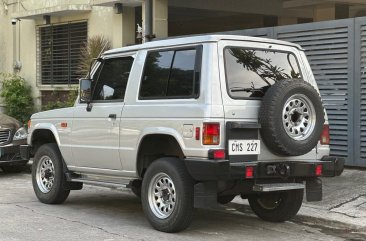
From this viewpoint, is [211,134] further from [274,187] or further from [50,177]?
[50,177]

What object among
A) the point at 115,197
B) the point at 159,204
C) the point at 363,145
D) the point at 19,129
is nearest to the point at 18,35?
the point at 19,129

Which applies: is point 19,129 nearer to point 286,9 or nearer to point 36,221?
point 36,221

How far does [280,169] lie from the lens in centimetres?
669

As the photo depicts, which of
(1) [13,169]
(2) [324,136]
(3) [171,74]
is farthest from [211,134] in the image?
(1) [13,169]

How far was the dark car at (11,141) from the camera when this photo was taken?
11.9m

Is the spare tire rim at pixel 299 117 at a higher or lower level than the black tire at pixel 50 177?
higher

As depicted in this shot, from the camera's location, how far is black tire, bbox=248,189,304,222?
766cm

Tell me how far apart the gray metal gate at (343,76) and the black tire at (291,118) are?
403 centimetres

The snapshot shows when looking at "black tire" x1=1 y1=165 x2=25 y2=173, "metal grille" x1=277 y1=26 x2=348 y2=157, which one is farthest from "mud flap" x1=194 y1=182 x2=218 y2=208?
"black tire" x1=1 y1=165 x2=25 y2=173

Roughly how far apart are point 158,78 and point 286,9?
13.7 metres

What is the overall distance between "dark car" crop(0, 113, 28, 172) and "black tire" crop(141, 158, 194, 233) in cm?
561

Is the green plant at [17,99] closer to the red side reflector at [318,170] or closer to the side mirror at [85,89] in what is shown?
the side mirror at [85,89]

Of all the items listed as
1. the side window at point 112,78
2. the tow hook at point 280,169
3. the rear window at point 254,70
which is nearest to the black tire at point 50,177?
the side window at point 112,78

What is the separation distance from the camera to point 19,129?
12.4 m
